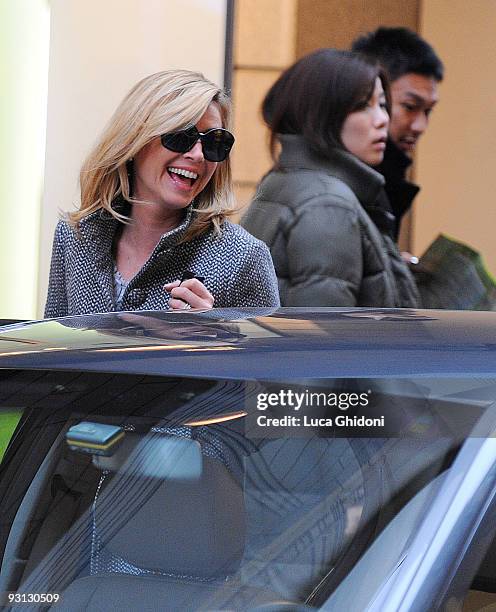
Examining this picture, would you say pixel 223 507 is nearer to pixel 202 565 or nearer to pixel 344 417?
pixel 202 565

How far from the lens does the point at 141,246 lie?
11.3 ft

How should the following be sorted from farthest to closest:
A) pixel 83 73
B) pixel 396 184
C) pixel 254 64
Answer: pixel 254 64
pixel 83 73
pixel 396 184

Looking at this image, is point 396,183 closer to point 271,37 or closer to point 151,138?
point 151,138

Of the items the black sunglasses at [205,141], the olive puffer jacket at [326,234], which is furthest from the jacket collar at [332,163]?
the black sunglasses at [205,141]

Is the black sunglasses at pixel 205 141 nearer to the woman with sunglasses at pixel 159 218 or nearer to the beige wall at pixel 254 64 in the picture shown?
the woman with sunglasses at pixel 159 218

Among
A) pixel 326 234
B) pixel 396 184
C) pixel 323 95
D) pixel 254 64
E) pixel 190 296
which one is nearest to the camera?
pixel 190 296

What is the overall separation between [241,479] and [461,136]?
17.8 ft

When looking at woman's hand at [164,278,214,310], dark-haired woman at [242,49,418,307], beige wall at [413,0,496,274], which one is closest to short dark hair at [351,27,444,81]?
dark-haired woman at [242,49,418,307]

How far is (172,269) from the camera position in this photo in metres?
3.35

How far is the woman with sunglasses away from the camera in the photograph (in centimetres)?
333

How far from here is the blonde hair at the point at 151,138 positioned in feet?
11.1

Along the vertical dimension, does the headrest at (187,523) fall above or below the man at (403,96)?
below

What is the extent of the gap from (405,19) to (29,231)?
240 cm

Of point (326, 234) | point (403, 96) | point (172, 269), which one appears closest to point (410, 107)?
point (403, 96)
